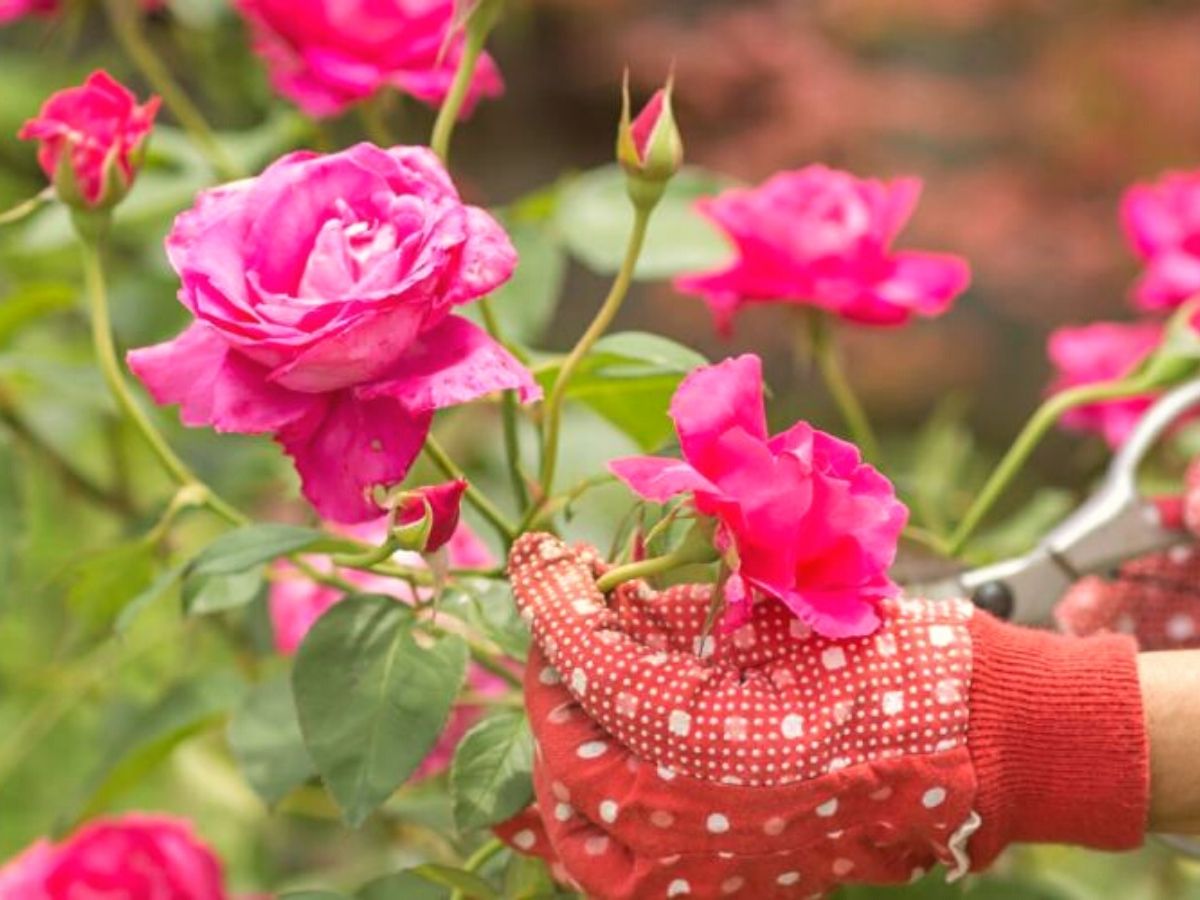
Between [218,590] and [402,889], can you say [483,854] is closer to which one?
[402,889]

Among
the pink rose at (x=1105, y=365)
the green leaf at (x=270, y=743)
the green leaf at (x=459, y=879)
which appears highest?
the green leaf at (x=459, y=879)

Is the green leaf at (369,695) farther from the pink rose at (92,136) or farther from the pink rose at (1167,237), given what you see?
the pink rose at (1167,237)

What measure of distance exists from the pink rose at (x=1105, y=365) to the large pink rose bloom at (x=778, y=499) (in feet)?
1.23

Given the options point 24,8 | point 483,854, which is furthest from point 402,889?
point 24,8

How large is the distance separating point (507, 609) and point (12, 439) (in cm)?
43

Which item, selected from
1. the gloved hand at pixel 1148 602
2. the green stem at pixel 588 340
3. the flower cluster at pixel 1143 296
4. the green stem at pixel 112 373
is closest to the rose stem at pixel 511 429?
the green stem at pixel 588 340

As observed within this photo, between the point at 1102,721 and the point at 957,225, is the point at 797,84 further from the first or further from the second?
the point at 1102,721

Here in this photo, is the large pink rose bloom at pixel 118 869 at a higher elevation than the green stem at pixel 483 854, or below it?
below

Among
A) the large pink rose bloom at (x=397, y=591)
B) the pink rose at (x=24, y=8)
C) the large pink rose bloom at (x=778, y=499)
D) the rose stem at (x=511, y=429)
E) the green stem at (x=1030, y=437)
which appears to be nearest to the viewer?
the large pink rose bloom at (x=778, y=499)

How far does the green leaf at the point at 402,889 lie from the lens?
0.70 metres

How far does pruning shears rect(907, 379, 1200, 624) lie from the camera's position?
2.51ft

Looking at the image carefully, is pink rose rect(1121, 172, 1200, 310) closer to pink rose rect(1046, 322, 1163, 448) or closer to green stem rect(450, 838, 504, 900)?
pink rose rect(1046, 322, 1163, 448)

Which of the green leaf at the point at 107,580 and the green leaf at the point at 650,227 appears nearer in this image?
the green leaf at the point at 107,580

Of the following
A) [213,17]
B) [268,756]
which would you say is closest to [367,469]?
[268,756]
